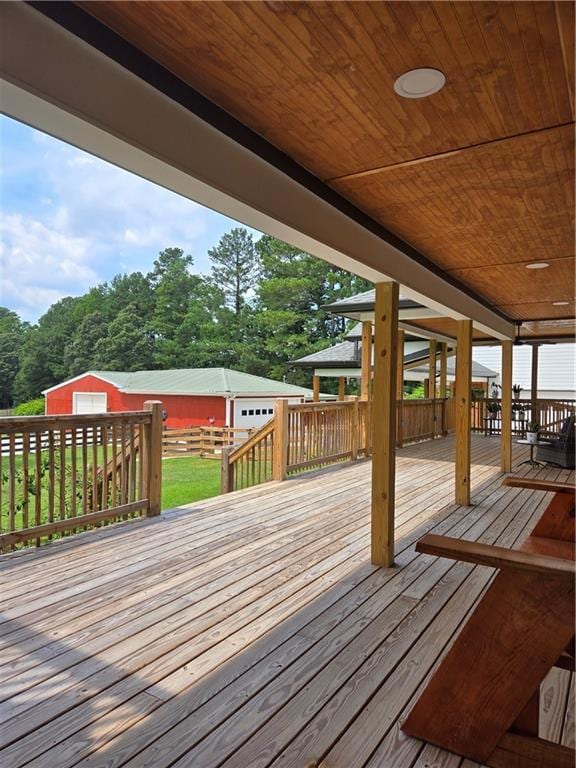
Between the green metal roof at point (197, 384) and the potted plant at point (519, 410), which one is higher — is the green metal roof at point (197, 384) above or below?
above

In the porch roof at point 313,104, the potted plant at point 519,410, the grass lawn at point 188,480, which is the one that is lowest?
the grass lawn at point 188,480

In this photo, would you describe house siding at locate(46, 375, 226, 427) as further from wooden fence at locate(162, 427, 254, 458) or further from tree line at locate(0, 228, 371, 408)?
tree line at locate(0, 228, 371, 408)

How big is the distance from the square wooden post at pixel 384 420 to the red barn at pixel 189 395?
48.4ft

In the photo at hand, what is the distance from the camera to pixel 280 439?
638 cm

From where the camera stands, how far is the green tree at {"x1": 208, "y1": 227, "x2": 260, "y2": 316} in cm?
3569

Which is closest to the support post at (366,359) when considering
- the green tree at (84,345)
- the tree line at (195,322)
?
the tree line at (195,322)

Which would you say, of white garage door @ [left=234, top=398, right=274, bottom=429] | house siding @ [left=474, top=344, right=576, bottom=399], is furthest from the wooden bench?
house siding @ [left=474, top=344, right=576, bottom=399]

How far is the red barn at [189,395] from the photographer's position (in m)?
18.7

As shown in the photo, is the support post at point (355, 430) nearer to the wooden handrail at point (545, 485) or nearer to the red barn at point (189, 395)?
the wooden handrail at point (545, 485)

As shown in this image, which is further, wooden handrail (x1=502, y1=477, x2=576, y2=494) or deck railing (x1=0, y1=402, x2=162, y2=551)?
deck railing (x1=0, y1=402, x2=162, y2=551)

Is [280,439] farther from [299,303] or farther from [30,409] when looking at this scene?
[299,303]

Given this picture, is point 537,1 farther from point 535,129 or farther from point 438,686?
point 438,686

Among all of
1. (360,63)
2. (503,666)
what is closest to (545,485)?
(503,666)

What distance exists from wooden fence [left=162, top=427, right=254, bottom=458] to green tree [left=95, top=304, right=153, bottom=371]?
18.5 m
